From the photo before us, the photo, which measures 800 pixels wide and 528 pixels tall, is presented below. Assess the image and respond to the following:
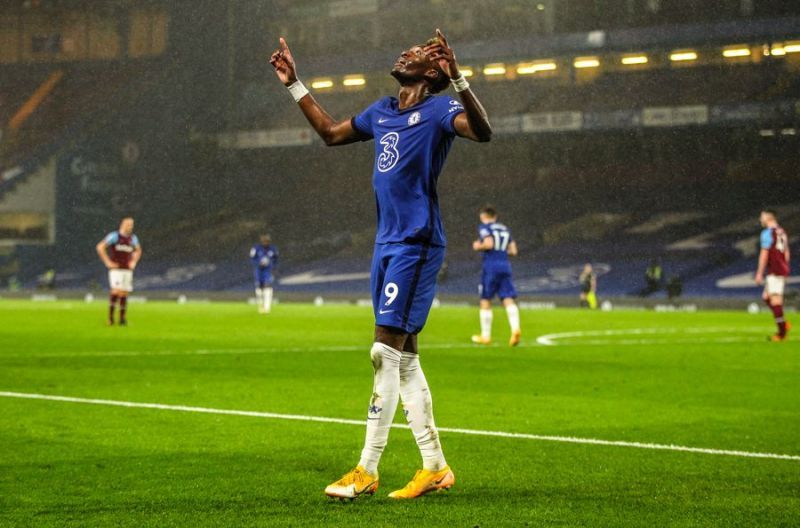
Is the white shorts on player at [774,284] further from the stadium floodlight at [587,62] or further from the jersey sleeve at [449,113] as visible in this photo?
the stadium floodlight at [587,62]

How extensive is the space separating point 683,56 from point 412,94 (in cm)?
4127

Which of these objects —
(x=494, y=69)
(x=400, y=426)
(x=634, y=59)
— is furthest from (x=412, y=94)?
(x=494, y=69)

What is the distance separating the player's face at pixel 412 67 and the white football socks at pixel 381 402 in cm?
144

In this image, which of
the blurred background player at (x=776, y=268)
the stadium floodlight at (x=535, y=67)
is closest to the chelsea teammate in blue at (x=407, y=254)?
the blurred background player at (x=776, y=268)

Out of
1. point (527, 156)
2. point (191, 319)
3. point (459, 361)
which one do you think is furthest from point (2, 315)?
point (527, 156)

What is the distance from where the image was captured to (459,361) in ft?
49.5

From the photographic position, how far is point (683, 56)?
147 feet

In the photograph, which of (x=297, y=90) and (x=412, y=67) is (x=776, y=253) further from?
(x=412, y=67)

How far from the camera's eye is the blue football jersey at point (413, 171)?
5.77 meters

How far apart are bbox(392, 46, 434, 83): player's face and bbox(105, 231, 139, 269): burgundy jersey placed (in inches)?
734

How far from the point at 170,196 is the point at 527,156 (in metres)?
17.6

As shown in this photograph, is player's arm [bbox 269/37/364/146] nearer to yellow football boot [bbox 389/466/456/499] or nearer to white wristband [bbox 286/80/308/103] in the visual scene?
white wristband [bbox 286/80/308/103]

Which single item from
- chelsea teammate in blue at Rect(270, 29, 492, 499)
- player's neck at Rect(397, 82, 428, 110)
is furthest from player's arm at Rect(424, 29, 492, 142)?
player's neck at Rect(397, 82, 428, 110)

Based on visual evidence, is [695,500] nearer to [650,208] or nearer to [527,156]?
[650,208]
